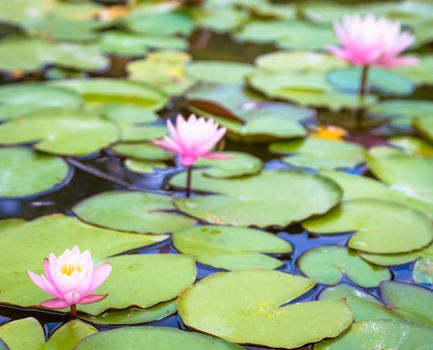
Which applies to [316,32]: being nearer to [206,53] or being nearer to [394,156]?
[206,53]

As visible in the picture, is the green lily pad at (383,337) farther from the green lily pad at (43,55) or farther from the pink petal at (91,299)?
the green lily pad at (43,55)

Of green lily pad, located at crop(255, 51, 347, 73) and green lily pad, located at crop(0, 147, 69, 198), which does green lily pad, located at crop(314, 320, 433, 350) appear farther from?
green lily pad, located at crop(255, 51, 347, 73)

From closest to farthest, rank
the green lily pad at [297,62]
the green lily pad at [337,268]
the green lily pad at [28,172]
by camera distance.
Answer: the green lily pad at [337,268] → the green lily pad at [28,172] → the green lily pad at [297,62]

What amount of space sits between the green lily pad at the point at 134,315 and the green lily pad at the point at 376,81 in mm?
1692

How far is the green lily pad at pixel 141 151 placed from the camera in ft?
6.73

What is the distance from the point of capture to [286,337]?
1.22m

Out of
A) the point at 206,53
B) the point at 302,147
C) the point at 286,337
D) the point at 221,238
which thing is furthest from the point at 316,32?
the point at 286,337

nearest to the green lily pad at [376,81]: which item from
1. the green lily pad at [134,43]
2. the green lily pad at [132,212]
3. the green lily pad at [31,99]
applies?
the green lily pad at [134,43]

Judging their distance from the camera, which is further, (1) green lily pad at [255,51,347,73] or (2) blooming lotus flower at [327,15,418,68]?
(1) green lily pad at [255,51,347,73]

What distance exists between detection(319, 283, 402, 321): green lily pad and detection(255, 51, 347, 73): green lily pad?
1691 mm

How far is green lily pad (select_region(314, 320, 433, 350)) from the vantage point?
3.99 ft

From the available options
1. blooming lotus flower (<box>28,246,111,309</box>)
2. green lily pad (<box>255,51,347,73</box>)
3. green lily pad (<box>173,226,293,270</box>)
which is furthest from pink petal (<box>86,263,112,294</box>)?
green lily pad (<box>255,51,347,73</box>)

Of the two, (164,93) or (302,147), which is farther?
(164,93)

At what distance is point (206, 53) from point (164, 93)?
29.8 inches
